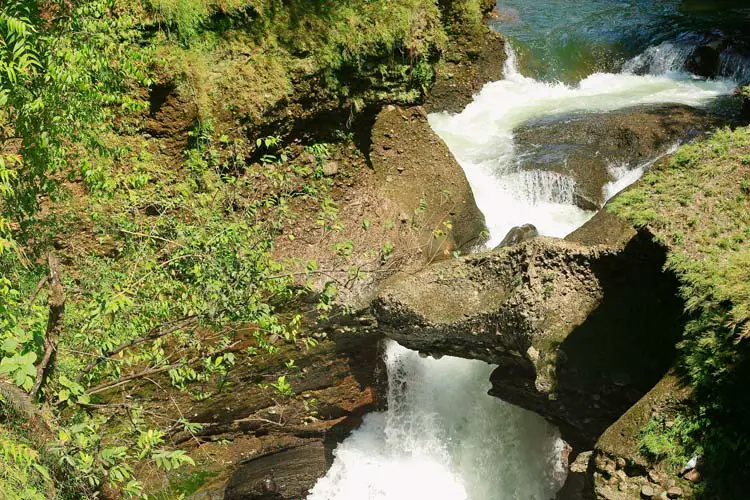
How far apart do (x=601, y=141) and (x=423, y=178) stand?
3.65 m

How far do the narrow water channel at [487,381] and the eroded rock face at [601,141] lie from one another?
0.20 m

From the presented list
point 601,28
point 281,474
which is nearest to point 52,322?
point 281,474

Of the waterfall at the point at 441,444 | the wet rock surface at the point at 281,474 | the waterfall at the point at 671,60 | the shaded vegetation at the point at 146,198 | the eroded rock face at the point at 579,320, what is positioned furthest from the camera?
the waterfall at the point at 671,60

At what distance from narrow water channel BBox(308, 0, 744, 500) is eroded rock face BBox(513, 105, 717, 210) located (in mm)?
197

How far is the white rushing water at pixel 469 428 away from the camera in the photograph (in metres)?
9.59

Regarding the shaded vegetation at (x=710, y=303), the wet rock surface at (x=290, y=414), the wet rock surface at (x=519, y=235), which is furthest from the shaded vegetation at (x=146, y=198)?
the shaded vegetation at (x=710, y=303)

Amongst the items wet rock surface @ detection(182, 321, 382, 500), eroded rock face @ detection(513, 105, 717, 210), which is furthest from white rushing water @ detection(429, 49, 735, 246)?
wet rock surface @ detection(182, 321, 382, 500)

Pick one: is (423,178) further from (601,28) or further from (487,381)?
(601,28)

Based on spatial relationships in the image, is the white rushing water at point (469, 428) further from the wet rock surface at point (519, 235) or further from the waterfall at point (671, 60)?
the waterfall at point (671, 60)

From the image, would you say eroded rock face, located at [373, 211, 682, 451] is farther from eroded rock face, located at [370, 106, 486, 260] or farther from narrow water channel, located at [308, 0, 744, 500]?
eroded rock face, located at [370, 106, 486, 260]

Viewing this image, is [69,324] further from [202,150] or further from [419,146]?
[419,146]

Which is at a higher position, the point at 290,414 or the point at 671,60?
the point at 671,60

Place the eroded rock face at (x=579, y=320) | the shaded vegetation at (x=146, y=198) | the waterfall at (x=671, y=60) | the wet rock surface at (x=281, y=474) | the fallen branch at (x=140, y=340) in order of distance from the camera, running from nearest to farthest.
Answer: the shaded vegetation at (x=146, y=198) < the fallen branch at (x=140, y=340) < the eroded rock face at (x=579, y=320) < the wet rock surface at (x=281, y=474) < the waterfall at (x=671, y=60)

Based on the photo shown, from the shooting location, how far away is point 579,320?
6934 mm
